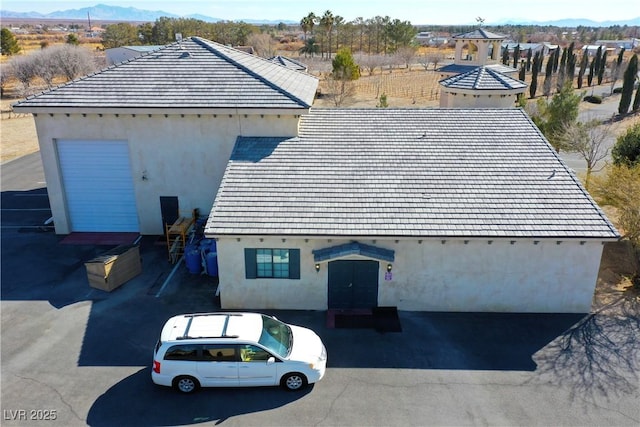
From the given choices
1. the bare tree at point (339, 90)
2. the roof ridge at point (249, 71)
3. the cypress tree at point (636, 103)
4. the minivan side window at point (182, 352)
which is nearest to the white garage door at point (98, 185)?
the roof ridge at point (249, 71)

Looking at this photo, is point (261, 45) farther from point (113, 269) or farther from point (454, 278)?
point (454, 278)

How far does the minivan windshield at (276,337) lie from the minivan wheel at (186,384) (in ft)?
6.29

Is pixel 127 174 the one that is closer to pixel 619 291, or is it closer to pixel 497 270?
pixel 497 270

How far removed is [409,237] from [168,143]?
10751 millimetres

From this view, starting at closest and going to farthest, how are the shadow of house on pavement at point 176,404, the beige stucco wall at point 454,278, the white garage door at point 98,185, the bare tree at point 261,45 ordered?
the shadow of house on pavement at point 176,404
the beige stucco wall at point 454,278
the white garage door at point 98,185
the bare tree at point 261,45

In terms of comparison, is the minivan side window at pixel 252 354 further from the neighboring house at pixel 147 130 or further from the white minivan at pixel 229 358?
the neighboring house at pixel 147 130

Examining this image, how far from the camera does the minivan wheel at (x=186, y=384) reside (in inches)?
456

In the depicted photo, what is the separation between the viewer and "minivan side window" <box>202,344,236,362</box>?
11320mm

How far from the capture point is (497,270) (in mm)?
14742

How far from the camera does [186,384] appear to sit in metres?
11.6

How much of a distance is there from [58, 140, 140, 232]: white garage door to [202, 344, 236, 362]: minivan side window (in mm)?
11015

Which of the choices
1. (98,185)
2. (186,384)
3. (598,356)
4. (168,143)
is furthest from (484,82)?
(186,384)

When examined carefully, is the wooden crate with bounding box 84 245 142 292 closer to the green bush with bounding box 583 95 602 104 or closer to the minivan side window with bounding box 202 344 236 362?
the minivan side window with bounding box 202 344 236 362

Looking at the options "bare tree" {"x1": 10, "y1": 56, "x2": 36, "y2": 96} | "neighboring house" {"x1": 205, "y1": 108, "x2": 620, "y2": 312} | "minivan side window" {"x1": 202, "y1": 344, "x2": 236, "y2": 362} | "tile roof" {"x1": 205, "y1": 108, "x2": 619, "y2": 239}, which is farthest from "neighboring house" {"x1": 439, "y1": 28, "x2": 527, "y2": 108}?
"bare tree" {"x1": 10, "y1": 56, "x2": 36, "y2": 96}
